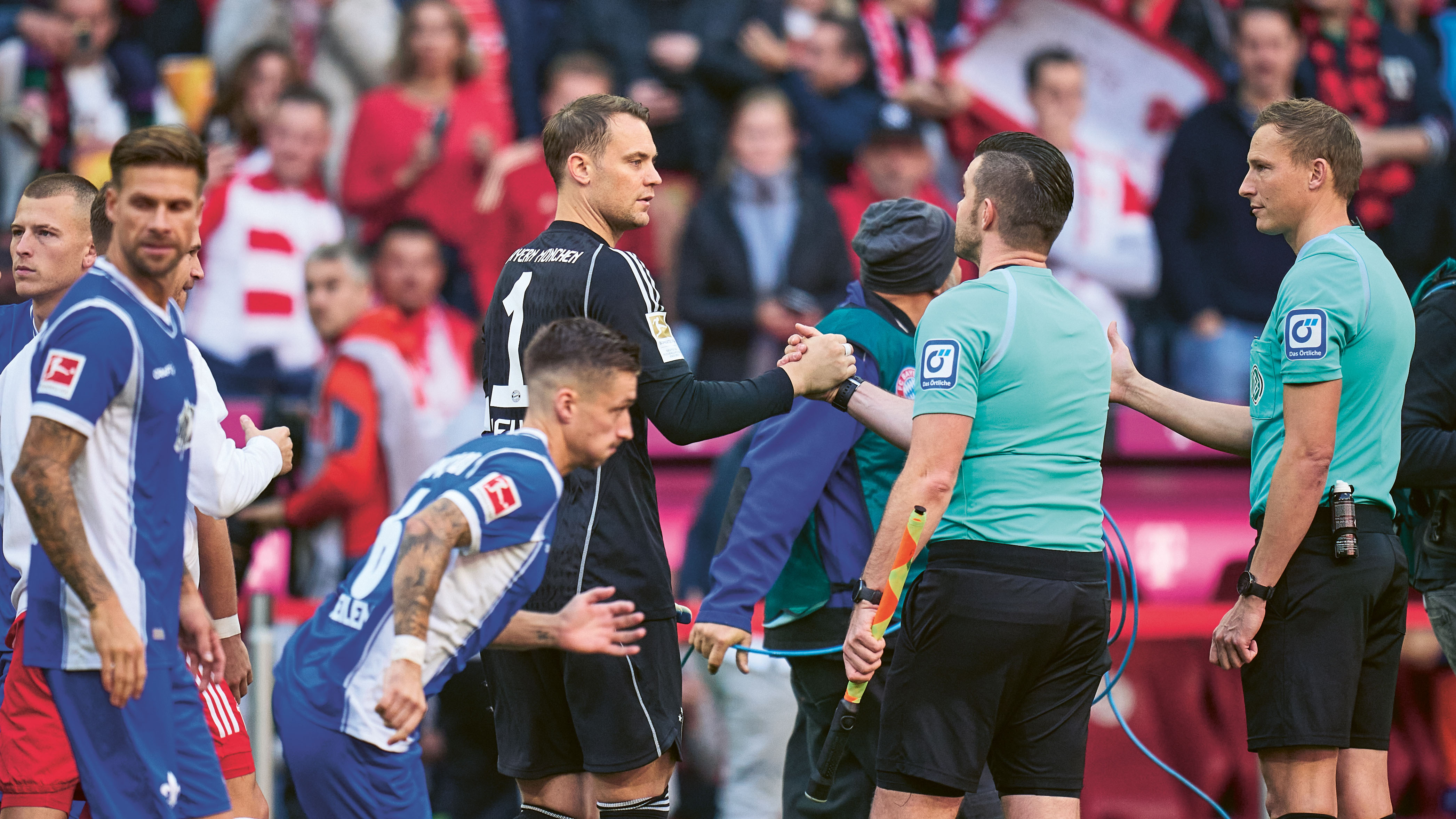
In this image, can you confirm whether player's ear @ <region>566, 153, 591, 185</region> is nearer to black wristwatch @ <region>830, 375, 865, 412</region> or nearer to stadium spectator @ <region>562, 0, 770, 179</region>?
black wristwatch @ <region>830, 375, 865, 412</region>

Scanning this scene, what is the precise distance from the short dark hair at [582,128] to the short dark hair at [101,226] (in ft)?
4.19

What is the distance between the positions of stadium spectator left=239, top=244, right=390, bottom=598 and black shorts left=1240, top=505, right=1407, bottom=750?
5.12m

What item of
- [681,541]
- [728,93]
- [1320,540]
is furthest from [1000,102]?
[1320,540]

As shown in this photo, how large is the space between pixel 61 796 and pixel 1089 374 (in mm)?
3063

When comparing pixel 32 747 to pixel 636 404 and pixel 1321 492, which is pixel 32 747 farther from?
pixel 1321 492

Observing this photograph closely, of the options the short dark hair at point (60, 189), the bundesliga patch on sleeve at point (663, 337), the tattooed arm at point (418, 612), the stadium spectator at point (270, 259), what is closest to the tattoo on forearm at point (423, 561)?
the tattooed arm at point (418, 612)

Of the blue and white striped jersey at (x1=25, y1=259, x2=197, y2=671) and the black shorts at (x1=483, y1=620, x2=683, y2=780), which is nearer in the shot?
the blue and white striped jersey at (x1=25, y1=259, x2=197, y2=671)

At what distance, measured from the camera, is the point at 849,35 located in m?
10.2

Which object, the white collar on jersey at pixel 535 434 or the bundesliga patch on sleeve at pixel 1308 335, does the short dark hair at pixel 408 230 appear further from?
the bundesliga patch on sleeve at pixel 1308 335

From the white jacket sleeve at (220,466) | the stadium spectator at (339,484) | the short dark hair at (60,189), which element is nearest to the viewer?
the white jacket sleeve at (220,466)

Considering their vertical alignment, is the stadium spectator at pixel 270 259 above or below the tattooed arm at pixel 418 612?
above

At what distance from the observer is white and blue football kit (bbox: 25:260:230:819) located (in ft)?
11.5

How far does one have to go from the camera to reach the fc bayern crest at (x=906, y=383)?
15.9ft

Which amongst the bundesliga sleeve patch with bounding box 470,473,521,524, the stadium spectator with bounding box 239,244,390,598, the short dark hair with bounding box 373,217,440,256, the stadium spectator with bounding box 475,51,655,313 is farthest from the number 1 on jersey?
the stadium spectator with bounding box 475,51,655,313
